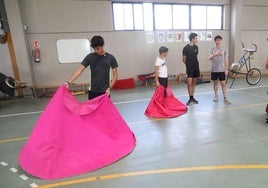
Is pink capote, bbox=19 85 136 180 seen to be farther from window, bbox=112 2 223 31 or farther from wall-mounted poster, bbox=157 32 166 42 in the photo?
wall-mounted poster, bbox=157 32 166 42

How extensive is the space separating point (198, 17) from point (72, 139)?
7693 mm

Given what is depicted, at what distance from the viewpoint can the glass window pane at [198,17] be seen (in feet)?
28.3

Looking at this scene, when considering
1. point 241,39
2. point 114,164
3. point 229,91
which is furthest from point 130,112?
point 241,39

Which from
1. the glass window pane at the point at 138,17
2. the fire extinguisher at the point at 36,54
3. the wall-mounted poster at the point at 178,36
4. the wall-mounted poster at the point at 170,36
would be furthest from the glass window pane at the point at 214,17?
the fire extinguisher at the point at 36,54

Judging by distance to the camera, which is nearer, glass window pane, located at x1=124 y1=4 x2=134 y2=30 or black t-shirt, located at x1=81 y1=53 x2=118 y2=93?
black t-shirt, located at x1=81 y1=53 x2=118 y2=93

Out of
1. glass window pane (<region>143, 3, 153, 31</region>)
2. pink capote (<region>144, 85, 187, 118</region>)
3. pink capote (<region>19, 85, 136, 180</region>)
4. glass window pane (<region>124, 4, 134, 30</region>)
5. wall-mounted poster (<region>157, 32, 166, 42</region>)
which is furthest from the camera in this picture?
wall-mounted poster (<region>157, 32, 166, 42</region>)

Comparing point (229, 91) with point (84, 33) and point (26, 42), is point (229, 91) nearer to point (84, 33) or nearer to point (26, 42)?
point (84, 33)

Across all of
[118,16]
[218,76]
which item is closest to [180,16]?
[118,16]

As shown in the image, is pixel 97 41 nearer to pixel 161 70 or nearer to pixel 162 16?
pixel 161 70

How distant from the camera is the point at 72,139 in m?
2.72

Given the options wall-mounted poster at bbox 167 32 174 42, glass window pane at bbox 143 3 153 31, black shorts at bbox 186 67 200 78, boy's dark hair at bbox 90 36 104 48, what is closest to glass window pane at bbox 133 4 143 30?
glass window pane at bbox 143 3 153 31

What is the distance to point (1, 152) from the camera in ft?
10.8

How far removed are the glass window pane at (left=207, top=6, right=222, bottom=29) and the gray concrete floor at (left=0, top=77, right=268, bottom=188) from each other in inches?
181

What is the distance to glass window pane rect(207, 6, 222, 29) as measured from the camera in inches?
350
